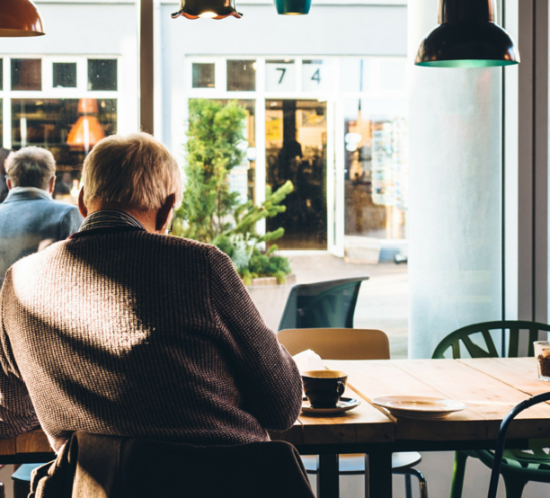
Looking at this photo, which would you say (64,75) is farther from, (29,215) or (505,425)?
(505,425)

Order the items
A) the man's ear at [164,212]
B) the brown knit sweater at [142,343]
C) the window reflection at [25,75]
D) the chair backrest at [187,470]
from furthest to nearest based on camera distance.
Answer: the window reflection at [25,75] → the man's ear at [164,212] → the brown knit sweater at [142,343] → the chair backrest at [187,470]

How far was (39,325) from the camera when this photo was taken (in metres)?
1.30

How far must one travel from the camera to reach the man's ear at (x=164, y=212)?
58.8 inches

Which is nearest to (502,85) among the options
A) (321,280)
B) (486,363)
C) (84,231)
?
(321,280)

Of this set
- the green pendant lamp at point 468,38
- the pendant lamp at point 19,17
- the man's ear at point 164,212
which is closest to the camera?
the man's ear at point 164,212

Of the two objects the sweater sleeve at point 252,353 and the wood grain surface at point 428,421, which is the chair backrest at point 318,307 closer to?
the wood grain surface at point 428,421

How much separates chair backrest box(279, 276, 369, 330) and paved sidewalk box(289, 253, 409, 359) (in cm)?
11

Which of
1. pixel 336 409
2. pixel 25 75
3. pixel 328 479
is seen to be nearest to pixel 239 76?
pixel 25 75

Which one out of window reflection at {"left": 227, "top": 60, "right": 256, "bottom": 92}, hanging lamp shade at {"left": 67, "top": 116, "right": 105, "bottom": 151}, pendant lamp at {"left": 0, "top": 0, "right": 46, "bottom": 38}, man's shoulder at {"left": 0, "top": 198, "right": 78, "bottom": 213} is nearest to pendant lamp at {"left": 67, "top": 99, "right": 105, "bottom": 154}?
hanging lamp shade at {"left": 67, "top": 116, "right": 105, "bottom": 151}

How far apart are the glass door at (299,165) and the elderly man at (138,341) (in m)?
2.25

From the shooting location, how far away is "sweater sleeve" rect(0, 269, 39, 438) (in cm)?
139

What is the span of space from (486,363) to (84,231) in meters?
1.61

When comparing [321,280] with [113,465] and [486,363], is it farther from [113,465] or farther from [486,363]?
[113,465]

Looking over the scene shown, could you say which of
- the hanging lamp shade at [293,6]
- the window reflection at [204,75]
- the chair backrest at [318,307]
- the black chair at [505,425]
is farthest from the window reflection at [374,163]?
the black chair at [505,425]
